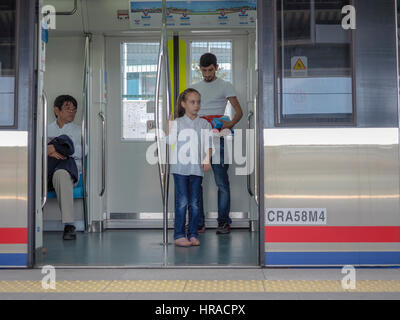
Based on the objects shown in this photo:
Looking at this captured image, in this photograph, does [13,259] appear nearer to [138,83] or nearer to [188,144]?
[188,144]

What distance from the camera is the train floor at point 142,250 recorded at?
465 cm

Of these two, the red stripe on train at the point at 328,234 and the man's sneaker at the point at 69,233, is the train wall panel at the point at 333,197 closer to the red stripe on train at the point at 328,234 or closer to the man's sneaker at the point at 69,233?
the red stripe on train at the point at 328,234

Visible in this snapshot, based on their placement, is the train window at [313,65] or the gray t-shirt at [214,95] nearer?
the train window at [313,65]

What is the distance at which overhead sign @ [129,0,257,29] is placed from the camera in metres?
6.55

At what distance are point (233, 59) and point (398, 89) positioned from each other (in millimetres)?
2843

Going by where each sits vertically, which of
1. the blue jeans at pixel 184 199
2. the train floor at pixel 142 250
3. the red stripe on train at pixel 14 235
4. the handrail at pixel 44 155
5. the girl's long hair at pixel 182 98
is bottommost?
the train floor at pixel 142 250

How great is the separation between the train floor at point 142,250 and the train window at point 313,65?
3.92 feet

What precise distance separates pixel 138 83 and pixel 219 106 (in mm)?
1094

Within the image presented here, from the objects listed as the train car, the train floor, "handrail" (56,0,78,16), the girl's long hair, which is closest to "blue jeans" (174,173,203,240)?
the train floor

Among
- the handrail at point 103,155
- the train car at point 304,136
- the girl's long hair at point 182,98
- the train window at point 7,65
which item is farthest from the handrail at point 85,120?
the train window at point 7,65

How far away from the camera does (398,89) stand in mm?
4242

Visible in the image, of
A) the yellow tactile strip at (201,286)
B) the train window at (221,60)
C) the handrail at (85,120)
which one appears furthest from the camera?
the train window at (221,60)
